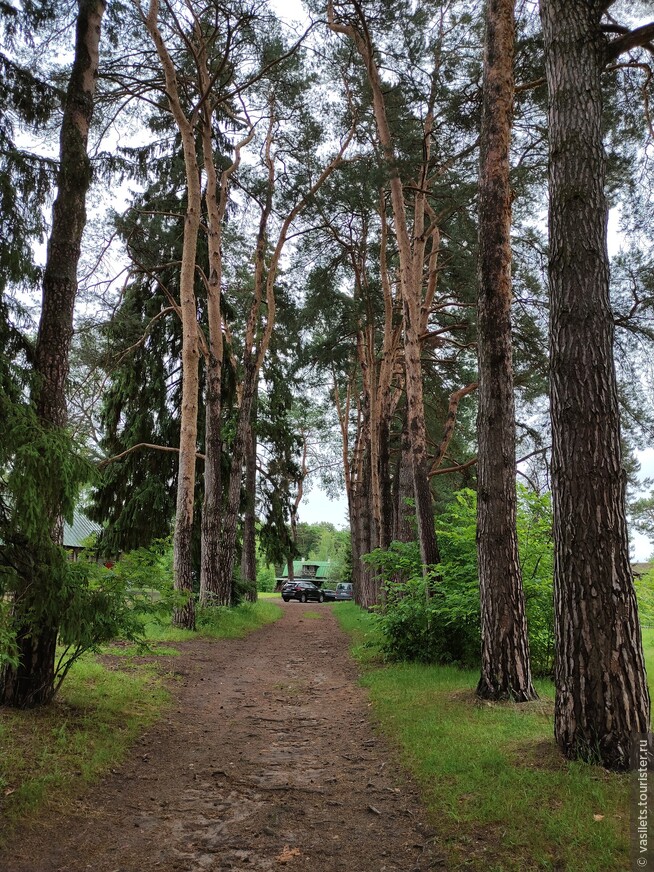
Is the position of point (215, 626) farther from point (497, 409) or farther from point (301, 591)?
point (301, 591)

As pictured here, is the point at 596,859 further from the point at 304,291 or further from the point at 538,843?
the point at 304,291

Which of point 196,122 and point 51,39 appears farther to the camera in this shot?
point 196,122

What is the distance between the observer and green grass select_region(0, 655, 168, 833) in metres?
3.72

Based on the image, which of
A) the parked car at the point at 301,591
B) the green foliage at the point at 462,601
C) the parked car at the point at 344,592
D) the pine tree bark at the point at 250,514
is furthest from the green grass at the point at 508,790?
the parked car at the point at 344,592

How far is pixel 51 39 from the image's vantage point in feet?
22.5

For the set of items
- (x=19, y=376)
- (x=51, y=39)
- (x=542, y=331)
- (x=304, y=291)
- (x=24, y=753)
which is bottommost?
(x=24, y=753)

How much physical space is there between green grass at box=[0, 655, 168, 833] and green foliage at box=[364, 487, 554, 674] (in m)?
3.64

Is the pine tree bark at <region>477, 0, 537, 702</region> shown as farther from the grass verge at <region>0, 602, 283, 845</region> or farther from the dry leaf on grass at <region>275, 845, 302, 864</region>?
the grass verge at <region>0, 602, 283, 845</region>

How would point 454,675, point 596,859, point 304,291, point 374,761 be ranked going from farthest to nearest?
1. point 304,291
2. point 454,675
3. point 374,761
4. point 596,859

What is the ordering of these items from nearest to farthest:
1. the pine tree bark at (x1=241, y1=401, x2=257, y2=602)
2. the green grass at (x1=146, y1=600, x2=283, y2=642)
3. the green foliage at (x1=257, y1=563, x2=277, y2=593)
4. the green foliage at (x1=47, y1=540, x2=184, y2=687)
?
the green foliage at (x1=47, y1=540, x2=184, y2=687)
the green grass at (x1=146, y1=600, x2=283, y2=642)
the pine tree bark at (x1=241, y1=401, x2=257, y2=602)
the green foliage at (x1=257, y1=563, x2=277, y2=593)

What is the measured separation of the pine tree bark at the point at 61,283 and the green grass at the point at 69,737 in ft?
1.08

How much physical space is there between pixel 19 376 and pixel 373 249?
1233cm

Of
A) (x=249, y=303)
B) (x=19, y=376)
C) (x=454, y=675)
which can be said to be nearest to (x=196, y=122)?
(x=249, y=303)

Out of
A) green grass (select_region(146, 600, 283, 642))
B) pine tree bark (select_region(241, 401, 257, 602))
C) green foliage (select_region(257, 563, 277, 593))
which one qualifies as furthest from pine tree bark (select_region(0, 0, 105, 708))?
green foliage (select_region(257, 563, 277, 593))
